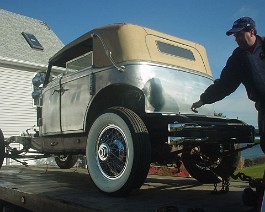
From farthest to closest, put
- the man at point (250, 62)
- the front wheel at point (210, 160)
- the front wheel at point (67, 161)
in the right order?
the front wheel at point (67, 161) → the front wheel at point (210, 160) → the man at point (250, 62)

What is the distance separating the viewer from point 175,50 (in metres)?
4.65

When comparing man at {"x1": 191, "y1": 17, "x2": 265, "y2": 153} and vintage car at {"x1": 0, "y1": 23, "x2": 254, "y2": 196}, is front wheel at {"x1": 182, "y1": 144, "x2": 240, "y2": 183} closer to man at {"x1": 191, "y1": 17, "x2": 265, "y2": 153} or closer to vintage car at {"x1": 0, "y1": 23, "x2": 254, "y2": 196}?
vintage car at {"x1": 0, "y1": 23, "x2": 254, "y2": 196}

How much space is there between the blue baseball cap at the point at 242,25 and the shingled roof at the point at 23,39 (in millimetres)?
14933

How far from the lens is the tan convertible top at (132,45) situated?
4.06 meters

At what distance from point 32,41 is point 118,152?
16487mm

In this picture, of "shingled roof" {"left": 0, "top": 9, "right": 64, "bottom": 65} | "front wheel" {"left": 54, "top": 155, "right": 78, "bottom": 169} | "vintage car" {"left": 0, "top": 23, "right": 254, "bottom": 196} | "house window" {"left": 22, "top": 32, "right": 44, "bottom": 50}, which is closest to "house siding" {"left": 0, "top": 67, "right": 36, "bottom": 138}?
"shingled roof" {"left": 0, "top": 9, "right": 64, "bottom": 65}

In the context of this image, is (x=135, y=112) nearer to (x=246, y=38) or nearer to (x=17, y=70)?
(x=246, y=38)

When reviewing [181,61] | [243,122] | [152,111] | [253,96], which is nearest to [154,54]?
[181,61]

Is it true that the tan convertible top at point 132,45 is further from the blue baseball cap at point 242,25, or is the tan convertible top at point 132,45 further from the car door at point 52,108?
the blue baseball cap at point 242,25

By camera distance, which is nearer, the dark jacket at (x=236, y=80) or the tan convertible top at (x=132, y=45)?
the dark jacket at (x=236, y=80)

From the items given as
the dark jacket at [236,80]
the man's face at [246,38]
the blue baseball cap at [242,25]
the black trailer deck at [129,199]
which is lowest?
the black trailer deck at [129,199]

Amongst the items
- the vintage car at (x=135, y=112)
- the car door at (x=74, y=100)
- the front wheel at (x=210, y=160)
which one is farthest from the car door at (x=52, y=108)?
the front wheel at (x=210, y=160)

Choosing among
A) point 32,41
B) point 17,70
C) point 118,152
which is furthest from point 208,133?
point 32,41

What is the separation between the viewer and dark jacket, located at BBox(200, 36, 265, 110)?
2.60m
